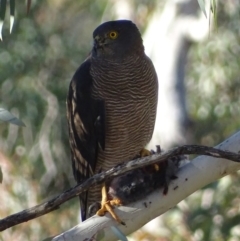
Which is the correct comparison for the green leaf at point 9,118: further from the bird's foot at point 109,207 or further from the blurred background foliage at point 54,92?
the blurred background foliage at point 54,92

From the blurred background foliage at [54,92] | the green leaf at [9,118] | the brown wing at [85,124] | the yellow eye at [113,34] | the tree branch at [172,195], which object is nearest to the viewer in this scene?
the green leaf at [9,118]

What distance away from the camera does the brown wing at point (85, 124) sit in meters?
3.40

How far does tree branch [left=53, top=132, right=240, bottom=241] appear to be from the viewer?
243 centimetres

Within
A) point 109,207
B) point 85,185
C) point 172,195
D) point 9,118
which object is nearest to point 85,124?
point 109,207

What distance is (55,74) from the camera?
7730mm

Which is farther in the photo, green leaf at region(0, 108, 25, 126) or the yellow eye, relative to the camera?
the yellow eye

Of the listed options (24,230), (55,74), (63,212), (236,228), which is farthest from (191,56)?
(236,228)

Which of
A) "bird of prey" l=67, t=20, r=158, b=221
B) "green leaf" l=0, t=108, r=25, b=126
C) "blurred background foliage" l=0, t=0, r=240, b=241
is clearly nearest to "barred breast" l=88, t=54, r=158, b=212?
"bird of prey" l=67, t=20, r=158, b=221

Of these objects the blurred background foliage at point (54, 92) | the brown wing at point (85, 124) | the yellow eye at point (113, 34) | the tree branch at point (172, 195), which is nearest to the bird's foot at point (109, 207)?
the tree branch at point (172, 195)

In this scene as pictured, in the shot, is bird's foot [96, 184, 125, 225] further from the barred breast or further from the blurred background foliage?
the blurred background foliage

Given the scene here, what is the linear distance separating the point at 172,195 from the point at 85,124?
0.96 meters

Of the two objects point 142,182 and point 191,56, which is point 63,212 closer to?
point 191,56

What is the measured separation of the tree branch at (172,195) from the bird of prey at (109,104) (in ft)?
2.67

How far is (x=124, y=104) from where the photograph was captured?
3428 mm
